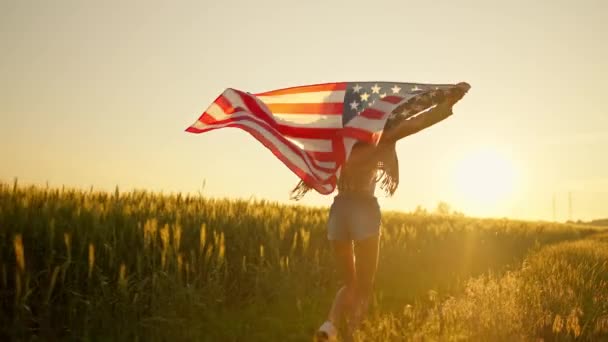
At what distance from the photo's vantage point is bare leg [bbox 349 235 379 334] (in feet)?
16.5

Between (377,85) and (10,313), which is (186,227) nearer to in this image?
(10,313)

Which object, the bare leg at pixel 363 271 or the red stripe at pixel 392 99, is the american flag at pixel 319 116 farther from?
the bare leg at pixel 363 271

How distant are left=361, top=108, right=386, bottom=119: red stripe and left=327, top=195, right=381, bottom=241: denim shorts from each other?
0.81 meters

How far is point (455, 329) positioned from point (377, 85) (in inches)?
110

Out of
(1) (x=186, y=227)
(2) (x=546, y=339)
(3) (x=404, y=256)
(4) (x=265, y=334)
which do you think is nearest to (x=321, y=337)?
(4) (x=265, y=334)

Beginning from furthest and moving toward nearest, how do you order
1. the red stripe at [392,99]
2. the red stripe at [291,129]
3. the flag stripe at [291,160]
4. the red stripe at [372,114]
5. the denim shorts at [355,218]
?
the red stripe at [291,129], the red stripe at [392,99], the flag stripe at [291,160], the red stripe at [372,114], the denim shorts at [355,218]

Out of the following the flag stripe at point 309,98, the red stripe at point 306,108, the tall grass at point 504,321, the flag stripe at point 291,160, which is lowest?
the tall grass at point 504,321

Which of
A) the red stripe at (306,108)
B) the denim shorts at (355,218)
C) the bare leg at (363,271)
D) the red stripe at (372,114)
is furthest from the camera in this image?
the red stripe at (306,108)

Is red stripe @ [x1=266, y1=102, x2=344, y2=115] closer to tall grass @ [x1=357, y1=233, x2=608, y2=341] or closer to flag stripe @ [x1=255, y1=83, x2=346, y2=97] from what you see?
flag stripe @ [x1=255, y1=83, x2=346, y2=97]

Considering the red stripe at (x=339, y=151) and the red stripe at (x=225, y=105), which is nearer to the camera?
the red stripe at (x=339, y=151)

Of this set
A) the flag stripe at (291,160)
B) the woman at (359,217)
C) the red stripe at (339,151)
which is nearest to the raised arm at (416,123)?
the woman at (359,217)

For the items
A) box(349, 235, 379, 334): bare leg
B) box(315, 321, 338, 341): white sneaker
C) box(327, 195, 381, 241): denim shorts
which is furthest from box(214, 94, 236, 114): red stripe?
box(315, 321, 338, 341): white sneaker

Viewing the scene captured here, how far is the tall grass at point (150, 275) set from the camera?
564 centimetres

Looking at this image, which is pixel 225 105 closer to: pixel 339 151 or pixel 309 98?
pixel 309 98
